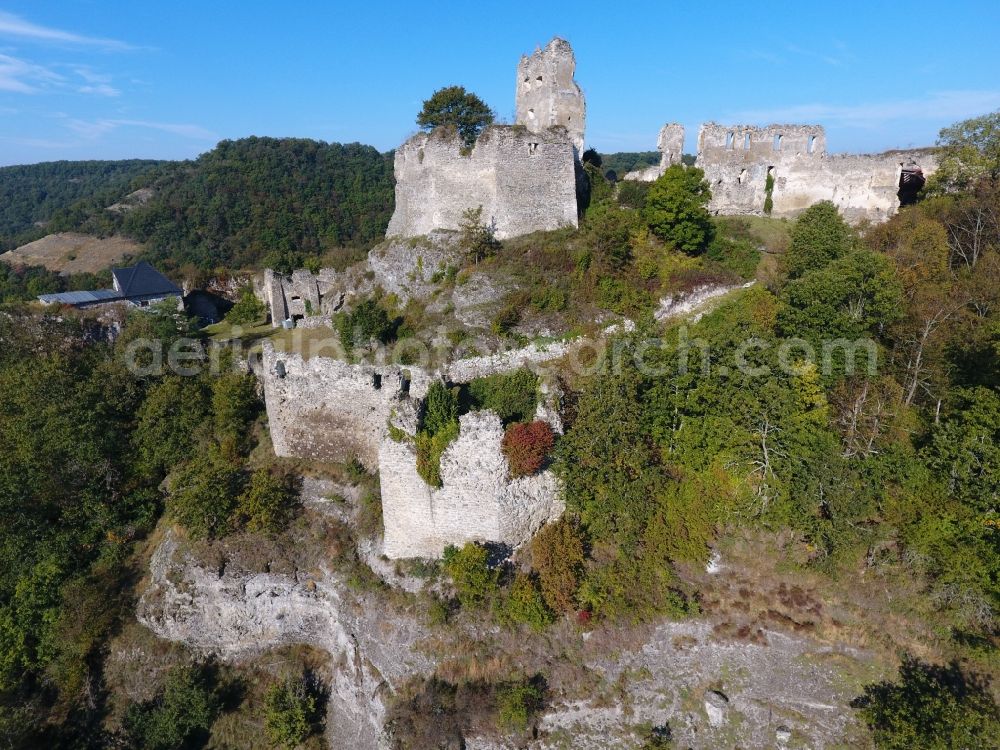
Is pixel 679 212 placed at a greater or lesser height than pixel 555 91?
lesser

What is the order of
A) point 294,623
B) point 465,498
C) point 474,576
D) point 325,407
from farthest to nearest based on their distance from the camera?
point 325,407 → point 294,623 → point 465,498 → point 474,576

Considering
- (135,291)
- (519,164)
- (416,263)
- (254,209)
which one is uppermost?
(254,209)

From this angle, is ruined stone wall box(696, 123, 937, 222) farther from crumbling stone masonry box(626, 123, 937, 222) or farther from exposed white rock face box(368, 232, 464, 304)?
exposed white rock face box(368, 232, 464, 304)

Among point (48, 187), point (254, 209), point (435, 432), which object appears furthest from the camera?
point (48, 187)

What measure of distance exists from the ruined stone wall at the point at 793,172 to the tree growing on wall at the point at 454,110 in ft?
36.4

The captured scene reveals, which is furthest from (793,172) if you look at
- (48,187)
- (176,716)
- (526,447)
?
(48,187)

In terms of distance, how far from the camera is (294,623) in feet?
44.2

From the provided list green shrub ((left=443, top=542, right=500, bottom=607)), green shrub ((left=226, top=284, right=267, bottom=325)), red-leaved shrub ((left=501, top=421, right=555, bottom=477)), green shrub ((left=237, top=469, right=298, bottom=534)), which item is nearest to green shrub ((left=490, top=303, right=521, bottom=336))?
red-leaved shrub ((left=501, top=421, right=555, bottom=477))

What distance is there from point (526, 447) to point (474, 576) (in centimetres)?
300

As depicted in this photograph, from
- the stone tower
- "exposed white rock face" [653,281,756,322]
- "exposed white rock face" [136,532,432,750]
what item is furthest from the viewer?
the stone tower

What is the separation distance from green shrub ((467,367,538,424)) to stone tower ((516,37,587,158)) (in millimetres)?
13367

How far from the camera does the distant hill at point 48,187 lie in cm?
9157

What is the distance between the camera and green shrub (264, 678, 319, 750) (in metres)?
12.4

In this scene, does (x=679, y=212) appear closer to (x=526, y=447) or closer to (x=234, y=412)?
(x=526, y=447)
